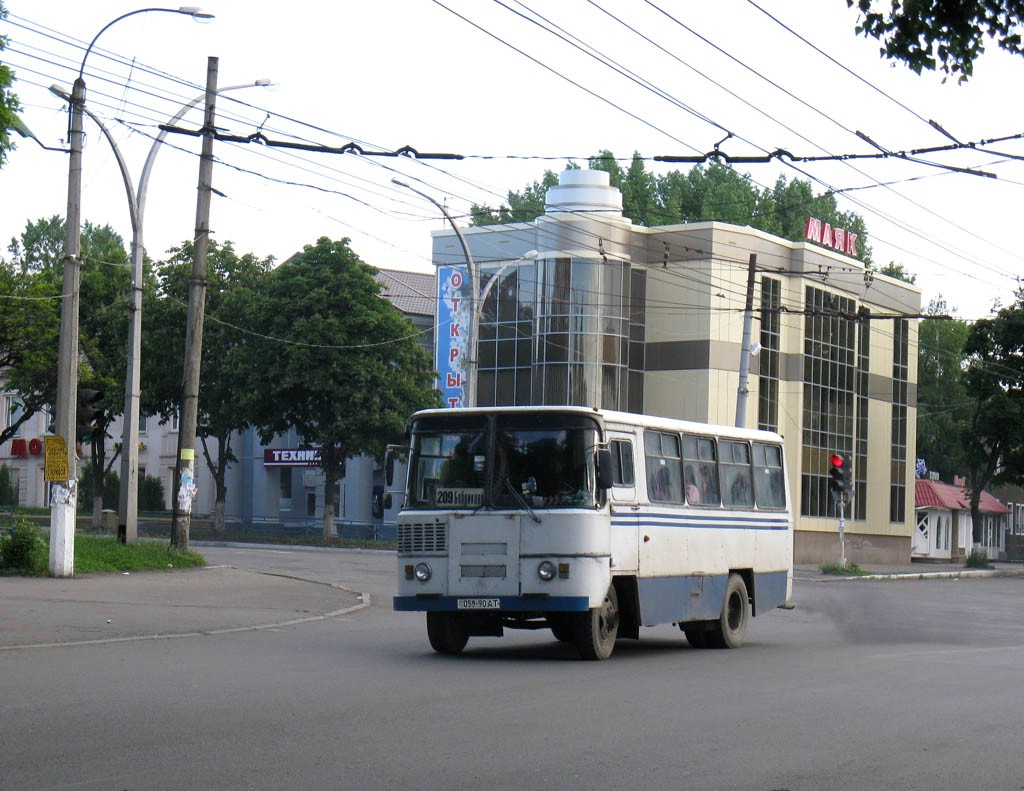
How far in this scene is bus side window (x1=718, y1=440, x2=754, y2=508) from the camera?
1944 cm

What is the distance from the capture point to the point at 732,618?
63.6 feet

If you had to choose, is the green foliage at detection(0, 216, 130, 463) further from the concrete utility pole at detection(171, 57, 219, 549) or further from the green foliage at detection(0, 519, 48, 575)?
the green foliage at detection(0, 519, 48, 575)

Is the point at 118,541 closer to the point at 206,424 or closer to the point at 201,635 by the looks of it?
the point at 201,635

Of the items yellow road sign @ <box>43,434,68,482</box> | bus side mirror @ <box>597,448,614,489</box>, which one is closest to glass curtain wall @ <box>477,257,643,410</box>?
yellow road sign @ <box>43,434,68,482</box>

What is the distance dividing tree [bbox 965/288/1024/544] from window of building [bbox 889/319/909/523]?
3632 millimetres

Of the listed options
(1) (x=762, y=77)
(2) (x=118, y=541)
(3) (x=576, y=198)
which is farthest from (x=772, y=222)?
(1) (x=762, y=77)

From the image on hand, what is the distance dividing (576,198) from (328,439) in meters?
12.3

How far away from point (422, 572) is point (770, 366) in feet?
134

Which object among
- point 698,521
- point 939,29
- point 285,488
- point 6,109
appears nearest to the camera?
point 939,29

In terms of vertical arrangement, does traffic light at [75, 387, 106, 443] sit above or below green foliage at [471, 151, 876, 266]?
below

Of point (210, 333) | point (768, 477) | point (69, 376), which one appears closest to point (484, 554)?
point (768, 477)

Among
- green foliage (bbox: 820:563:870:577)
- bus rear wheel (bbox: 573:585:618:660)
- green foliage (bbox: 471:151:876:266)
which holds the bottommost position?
green foliage (bbox: 820:563:870:577)

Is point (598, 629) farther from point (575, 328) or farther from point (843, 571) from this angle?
point (575, 328)

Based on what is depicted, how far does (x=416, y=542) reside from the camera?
54.7 ft
